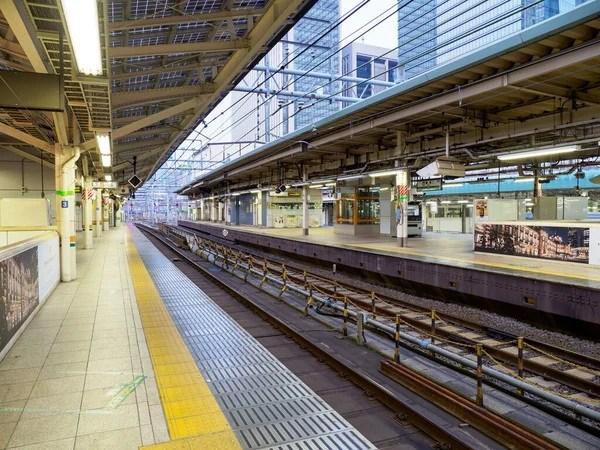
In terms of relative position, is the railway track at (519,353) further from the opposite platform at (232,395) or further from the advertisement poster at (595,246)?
the advertisement poster at (595,246)

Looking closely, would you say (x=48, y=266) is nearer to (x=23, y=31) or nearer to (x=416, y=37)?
(x=23, y=31)

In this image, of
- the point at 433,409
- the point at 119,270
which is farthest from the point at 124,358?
the point at 119,270

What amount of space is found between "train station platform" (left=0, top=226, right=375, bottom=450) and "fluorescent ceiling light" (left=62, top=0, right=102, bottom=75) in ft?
12.4

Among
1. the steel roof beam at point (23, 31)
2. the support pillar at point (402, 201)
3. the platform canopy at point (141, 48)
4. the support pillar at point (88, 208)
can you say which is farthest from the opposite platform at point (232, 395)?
the support pillar at point (88, 208)

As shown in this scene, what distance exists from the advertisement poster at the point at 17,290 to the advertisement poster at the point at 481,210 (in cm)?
1286

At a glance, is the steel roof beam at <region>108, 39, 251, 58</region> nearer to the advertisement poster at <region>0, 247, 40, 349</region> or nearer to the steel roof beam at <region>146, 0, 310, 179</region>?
the steel roof beam at <region>146, 0, 310, 179</region>

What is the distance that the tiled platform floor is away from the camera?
3365mm

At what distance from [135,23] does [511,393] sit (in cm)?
792

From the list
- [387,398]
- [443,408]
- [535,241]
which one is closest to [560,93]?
[535,241]

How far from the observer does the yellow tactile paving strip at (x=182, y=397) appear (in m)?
3.34

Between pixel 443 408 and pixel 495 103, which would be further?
pixel 495 103

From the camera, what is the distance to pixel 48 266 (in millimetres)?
8695

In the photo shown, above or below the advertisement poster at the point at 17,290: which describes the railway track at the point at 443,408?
below

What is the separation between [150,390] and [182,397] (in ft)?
1.34
